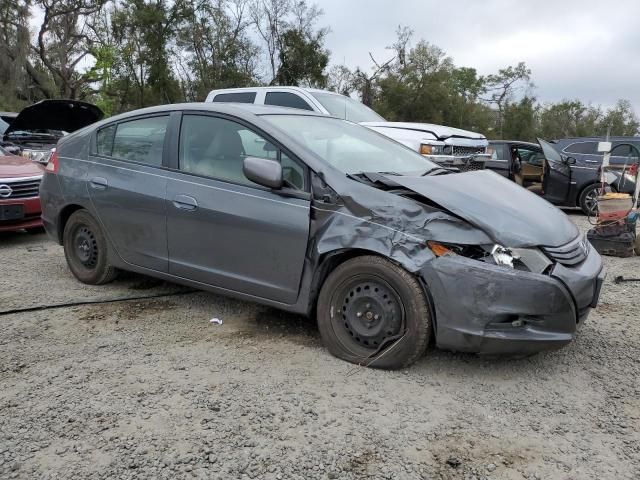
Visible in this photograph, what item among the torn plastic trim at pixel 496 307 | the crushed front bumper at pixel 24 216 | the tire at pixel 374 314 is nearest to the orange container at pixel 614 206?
the torn plastic trim at pixel 496 307

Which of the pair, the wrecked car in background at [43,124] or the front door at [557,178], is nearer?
the wrecked car in background at [43,124]

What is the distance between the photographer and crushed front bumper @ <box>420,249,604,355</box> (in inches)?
116

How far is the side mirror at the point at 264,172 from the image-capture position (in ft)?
11.3

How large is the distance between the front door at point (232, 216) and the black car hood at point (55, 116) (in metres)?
5.90

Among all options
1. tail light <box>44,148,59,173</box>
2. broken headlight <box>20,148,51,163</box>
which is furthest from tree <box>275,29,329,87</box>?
tail light <box>44,148,59,173</box>

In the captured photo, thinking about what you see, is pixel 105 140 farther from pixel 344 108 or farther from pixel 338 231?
pixel 344 108

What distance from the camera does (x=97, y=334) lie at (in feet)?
12.6

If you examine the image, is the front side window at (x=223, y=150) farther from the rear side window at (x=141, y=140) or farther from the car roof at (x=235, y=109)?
the rear side window at (x=141, y=140)

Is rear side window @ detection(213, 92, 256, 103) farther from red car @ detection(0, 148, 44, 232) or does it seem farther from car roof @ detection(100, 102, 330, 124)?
car roof @ detection(100, 102, 330, 124)

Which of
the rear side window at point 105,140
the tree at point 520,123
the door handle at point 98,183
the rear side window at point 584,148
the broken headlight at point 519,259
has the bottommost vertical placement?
the broken headlight at point 519,259

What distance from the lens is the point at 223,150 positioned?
12.9 ft

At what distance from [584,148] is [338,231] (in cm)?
912

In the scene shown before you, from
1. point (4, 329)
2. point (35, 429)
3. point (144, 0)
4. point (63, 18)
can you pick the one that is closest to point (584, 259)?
point (35, 429)

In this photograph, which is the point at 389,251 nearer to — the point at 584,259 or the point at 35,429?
the point at 584,259
